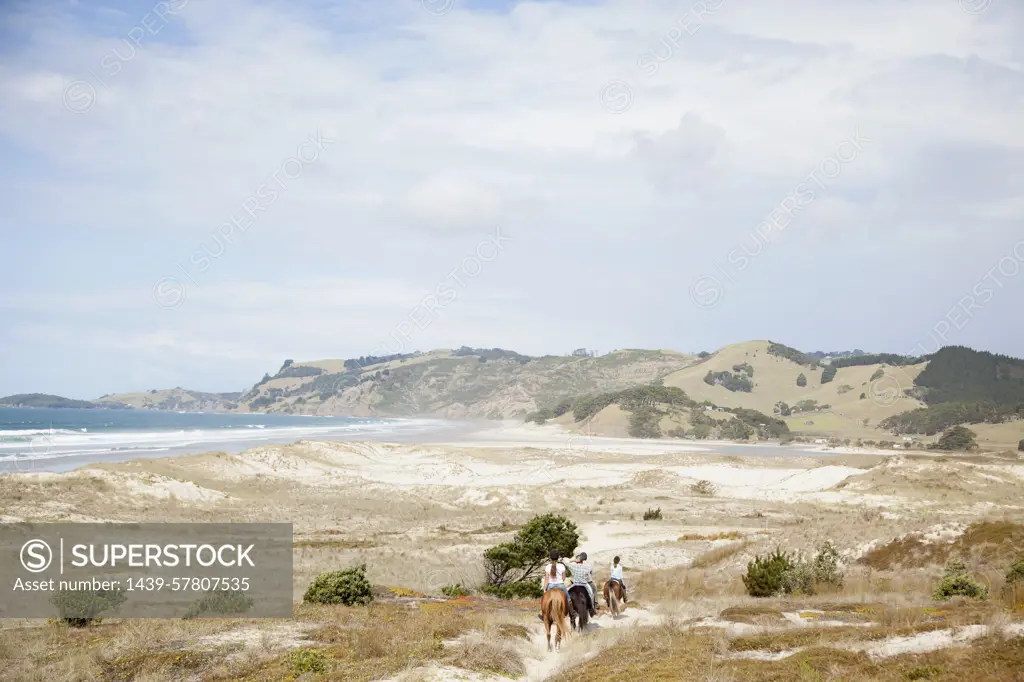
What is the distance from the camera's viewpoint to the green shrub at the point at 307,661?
34.2 feet

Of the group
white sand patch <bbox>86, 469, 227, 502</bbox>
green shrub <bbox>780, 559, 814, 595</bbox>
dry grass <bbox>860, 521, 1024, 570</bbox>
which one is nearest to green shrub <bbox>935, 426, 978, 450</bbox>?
dry grass <bbox>860, 521, 1024, 570</bbox>

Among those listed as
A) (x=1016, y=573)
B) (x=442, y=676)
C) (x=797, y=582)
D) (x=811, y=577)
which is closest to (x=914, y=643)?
(x=442, y=676)

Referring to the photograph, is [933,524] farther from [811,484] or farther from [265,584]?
[811,484]

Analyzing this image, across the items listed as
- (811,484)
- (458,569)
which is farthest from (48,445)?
(811,484)

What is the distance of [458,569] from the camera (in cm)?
2703

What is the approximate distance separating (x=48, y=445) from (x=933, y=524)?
101131 mm

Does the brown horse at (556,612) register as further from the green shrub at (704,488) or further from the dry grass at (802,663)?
the green shrub at (704,488)

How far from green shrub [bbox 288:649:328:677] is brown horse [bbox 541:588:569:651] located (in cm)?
421

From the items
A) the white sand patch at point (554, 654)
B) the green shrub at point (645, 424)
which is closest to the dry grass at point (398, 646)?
the white sand patch at point (554, 654)

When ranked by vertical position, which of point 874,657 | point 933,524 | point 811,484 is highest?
point 874,657

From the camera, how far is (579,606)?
46.8 feet

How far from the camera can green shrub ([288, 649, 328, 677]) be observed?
10438 millimetres

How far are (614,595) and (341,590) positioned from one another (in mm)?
6904

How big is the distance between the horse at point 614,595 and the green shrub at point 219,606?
8614mm
